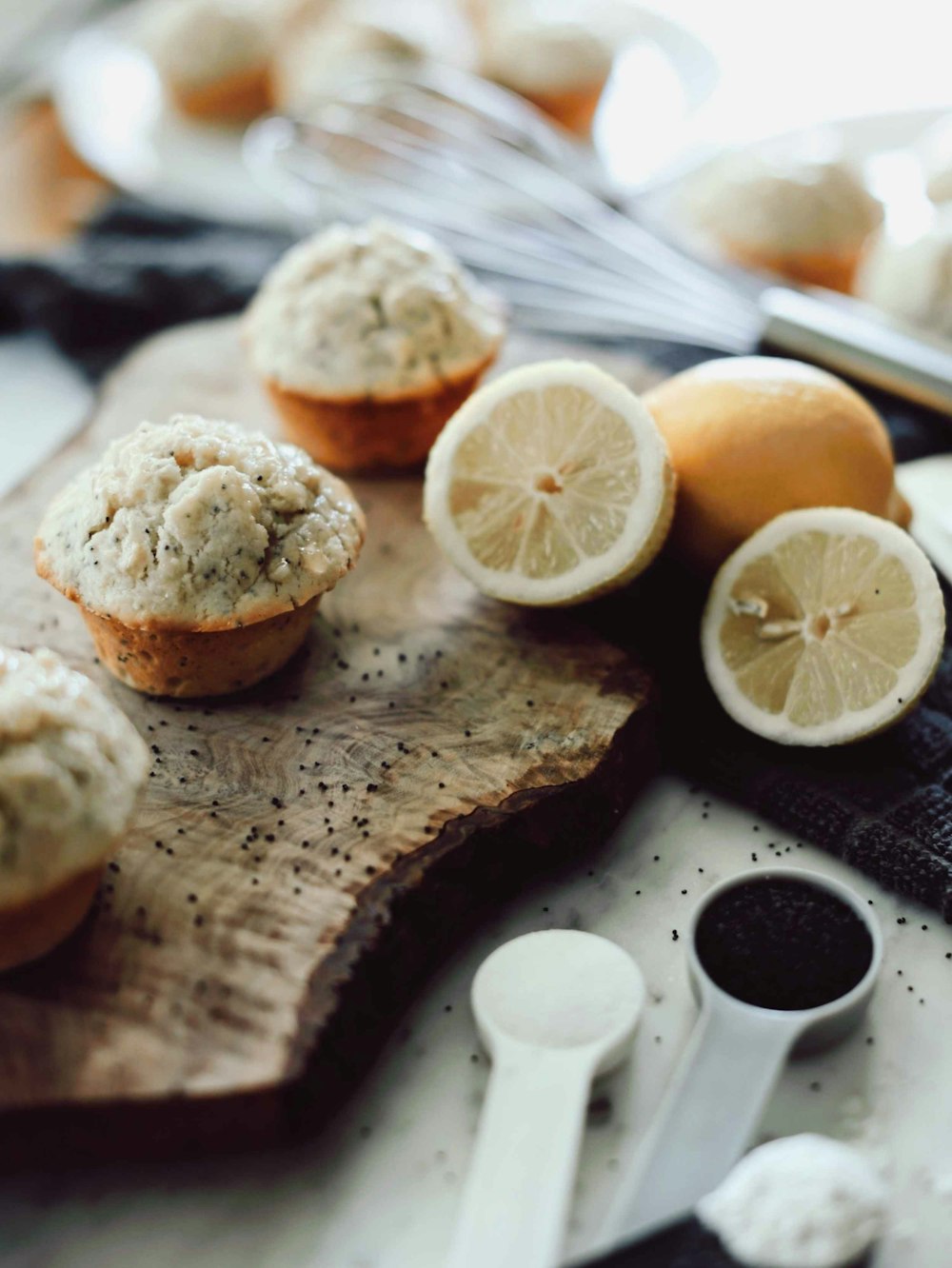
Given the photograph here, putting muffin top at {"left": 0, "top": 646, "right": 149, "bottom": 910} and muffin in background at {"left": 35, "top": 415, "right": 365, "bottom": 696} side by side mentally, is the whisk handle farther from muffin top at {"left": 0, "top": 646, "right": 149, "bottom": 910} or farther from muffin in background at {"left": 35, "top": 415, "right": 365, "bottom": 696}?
muffin top at {"left": 0, "top": 646, "right": 149, "bottom": 910}

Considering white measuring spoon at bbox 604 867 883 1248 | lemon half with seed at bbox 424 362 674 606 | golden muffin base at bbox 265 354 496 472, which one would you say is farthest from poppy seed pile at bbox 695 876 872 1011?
golden muffin base at bbox 265 354 496 472

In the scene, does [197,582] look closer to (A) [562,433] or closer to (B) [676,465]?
(A) [562,433]

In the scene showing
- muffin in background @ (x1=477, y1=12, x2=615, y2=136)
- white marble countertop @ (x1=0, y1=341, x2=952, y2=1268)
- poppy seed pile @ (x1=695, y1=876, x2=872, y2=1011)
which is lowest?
white marble countertop @ (x1=0, y1=341, x2=952, y2=1268)

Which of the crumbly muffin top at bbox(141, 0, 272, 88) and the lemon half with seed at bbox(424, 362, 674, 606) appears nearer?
the lemon half with seed at bbox(424, 362, 674, 606)

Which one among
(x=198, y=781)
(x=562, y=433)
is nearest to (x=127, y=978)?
(x=198, y=781)

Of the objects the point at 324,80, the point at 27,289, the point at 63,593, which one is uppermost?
the point at 324,80

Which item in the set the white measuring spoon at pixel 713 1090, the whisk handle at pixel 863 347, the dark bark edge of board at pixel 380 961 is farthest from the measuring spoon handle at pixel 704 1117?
the whisk handle at pixel 863 347

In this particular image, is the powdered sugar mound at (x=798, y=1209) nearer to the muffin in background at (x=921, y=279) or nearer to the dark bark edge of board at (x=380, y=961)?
the dark bark edge of board at (x=380, y=961)
